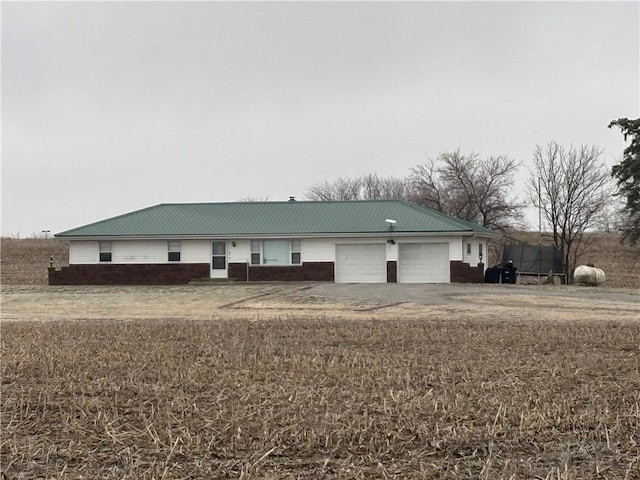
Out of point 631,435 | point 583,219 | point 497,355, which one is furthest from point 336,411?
point 583,219

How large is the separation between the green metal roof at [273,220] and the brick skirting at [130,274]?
149 centimetres

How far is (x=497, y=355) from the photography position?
8844 millimetres

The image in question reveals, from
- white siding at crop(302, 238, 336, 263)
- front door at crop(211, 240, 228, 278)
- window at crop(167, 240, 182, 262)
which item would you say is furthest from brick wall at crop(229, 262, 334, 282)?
window at crop(167, 240, 182, 262)

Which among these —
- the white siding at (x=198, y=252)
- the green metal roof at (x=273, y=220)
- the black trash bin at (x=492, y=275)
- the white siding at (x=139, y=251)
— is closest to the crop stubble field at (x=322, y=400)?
the green metal roof at (x=273, y=220)

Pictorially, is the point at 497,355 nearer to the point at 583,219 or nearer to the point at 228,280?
the point at 228,280

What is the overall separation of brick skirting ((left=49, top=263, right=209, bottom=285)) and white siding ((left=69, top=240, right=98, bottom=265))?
0.94ft

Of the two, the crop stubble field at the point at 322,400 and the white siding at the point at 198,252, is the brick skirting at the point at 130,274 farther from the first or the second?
the crop stubble field at the point at 322,400

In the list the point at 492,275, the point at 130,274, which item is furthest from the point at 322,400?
the point at 130,274

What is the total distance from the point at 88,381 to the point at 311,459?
11.8ft

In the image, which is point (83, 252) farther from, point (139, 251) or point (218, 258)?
point (218, 258)

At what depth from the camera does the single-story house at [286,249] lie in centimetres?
2866

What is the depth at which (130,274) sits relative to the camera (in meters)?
30.3

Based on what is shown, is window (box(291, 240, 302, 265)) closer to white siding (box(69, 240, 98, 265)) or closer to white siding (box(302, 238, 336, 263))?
white siding (box(302, 238, 336, 263))

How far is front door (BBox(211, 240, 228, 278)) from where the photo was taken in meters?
30.1
